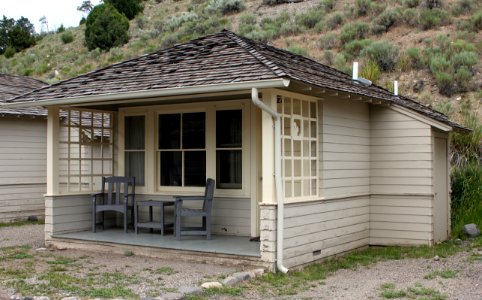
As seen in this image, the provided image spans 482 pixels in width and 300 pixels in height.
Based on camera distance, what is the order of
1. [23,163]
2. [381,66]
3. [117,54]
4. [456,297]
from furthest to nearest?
[117,54]
[381,66]
[23,163]
[456,297]

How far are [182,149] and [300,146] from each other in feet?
7.70

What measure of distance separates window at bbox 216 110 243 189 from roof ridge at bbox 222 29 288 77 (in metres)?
1.07

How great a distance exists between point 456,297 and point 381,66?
50.7 ft

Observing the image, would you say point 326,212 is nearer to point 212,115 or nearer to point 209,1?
point 212,115

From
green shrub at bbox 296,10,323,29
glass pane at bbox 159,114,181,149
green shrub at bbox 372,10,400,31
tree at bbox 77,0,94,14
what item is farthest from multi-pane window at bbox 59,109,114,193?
tree at bbox 77,0,94,14

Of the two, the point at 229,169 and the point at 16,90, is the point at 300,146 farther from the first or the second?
the point at 16,90

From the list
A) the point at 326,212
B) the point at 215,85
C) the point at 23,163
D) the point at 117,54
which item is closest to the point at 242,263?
the point at 326,212

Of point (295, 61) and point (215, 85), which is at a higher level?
point (295, 61)

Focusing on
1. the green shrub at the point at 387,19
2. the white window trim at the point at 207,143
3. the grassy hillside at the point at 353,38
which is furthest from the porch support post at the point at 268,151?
the green shrub at the point at 387,19

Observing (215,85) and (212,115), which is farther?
(212,115)

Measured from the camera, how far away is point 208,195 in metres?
9.16

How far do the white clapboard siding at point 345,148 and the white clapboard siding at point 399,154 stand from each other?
0.50 feet

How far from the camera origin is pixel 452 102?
18.4 metres

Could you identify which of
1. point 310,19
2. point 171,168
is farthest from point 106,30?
point 171,168
